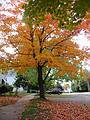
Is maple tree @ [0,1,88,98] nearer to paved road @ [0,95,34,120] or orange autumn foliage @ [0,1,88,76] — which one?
orange autumn foliage @ [0,1,88,76]

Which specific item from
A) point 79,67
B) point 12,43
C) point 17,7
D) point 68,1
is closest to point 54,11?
point 68,1

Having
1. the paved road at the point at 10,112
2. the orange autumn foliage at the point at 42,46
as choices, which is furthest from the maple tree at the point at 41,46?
the paved road at the point at 10,112

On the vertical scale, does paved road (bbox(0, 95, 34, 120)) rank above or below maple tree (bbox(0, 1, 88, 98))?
below

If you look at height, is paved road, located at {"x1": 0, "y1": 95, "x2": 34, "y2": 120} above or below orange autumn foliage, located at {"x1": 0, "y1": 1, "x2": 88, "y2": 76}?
below

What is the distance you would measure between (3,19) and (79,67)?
25.0 ft

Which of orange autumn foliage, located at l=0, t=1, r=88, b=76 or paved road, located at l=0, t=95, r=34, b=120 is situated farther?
orange autumn foliage, located at l=0, t=1, r=88, b=76

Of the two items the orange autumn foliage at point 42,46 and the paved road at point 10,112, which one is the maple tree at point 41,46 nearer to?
the orange autumn foliage at point 42,46

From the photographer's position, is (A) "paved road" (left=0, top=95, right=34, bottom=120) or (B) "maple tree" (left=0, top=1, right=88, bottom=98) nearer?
(A) "paved road" (left=0, top=95, right=34, bottom=120)

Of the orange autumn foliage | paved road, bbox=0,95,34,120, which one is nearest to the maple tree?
the orange autumn foliage

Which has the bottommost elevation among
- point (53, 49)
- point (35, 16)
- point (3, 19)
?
point (35, 16)

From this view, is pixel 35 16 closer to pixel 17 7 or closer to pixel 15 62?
pixel 17 7

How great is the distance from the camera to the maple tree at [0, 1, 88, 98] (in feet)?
81.7

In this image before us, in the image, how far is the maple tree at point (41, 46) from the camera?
24.9 metres

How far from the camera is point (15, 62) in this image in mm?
26938
